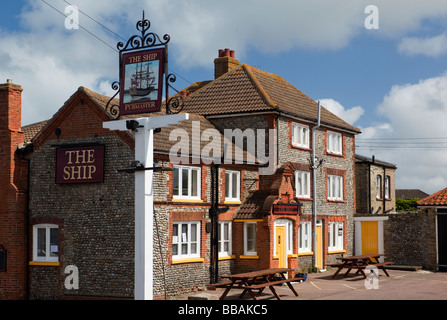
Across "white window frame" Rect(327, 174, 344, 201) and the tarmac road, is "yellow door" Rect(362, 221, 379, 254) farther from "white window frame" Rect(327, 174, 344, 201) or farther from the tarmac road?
the tarmac road

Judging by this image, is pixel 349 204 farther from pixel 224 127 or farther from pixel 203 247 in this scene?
pixel 203 247

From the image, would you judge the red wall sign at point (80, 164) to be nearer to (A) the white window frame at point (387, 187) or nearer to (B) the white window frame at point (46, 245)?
(B) the white window frame at point (46, 245)

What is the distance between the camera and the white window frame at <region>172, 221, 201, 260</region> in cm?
2403

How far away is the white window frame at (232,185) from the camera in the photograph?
27.1 metres

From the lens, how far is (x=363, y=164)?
41.1 meters

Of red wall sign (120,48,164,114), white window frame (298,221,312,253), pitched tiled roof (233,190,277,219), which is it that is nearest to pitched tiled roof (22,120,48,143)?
pitched tiled roof (233,190,277,219)

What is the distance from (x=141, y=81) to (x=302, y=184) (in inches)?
585

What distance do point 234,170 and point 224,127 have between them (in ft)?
11.3

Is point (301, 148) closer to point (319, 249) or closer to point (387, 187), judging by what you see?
point (319, 249)

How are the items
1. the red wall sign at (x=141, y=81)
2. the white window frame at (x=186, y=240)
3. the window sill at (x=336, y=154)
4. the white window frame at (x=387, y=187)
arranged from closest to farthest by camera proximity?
the red wall sign at (x=141, y=81) < the white window frame at (x=186, y=240) < the window sill at (x=336, y=154) < the white window frame at (x=387, y=187)

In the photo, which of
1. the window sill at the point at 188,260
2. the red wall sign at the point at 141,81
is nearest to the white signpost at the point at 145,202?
the red wall sign at the point at 141,81

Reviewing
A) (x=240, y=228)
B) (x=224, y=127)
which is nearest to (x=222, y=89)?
(x=224, y=127)

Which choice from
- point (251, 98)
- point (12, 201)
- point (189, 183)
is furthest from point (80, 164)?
point (251, 98)

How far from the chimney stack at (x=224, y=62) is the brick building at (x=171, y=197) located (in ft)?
15.0
